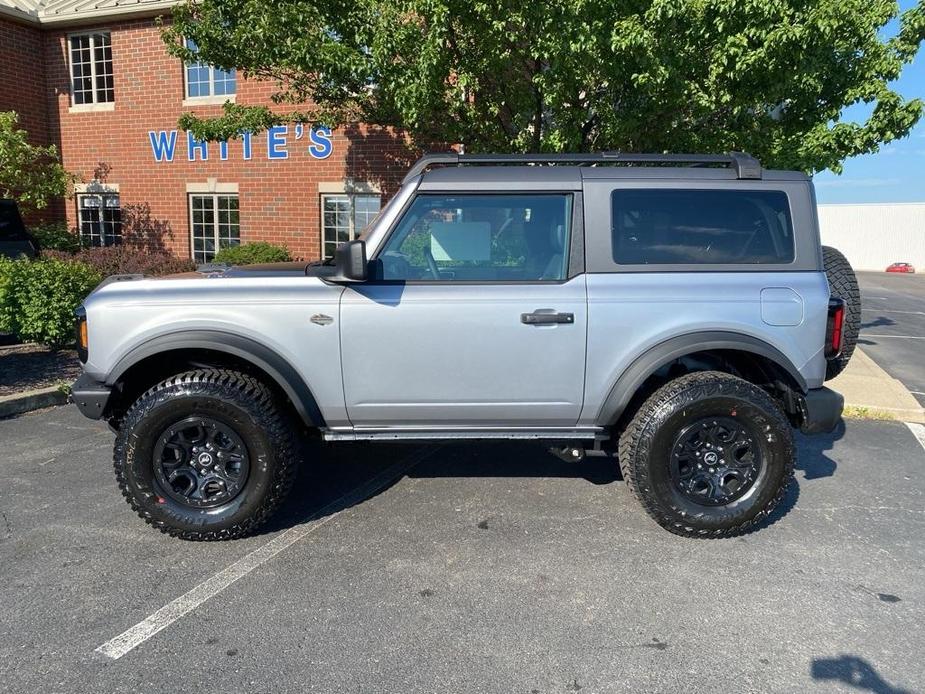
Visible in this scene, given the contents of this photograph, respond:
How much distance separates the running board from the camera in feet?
12.3

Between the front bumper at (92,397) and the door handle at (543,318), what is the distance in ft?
7.54

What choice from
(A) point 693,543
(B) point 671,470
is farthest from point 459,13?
(A) point 693,543

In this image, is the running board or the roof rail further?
the roof rail

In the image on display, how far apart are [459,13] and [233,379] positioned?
164 inches

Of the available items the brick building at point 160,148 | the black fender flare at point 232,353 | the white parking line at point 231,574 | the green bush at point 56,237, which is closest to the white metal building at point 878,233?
the brick building at point 160,148

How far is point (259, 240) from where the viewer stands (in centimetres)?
1359

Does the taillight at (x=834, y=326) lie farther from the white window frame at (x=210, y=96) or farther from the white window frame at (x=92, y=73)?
the white window frame at (x=92, y=73)

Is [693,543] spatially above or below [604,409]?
below

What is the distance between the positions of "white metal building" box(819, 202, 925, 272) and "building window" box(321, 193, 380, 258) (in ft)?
141

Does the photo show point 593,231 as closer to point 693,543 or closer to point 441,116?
point 693,543

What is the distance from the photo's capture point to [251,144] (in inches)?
524

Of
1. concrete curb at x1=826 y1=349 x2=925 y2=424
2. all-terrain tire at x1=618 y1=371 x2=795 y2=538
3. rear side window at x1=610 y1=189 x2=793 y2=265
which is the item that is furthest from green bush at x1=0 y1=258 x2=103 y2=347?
concrete curb at x1=826 y1=349 x2=925 y2=424

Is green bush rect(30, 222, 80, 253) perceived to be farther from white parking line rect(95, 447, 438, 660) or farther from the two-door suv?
white parking line rect(95, 447, 438, 660)

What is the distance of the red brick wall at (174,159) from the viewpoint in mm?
12680
